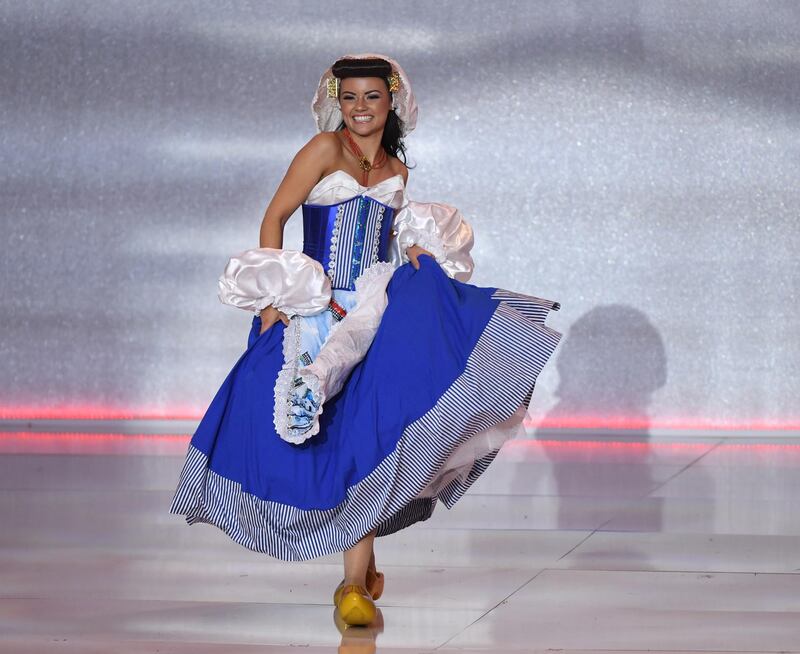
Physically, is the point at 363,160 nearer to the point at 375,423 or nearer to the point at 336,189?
the point at 336,189

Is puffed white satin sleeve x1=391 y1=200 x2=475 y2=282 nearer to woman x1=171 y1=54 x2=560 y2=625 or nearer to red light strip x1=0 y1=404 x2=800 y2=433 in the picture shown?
woman x1=171 y1=54 x2=560 y2=625

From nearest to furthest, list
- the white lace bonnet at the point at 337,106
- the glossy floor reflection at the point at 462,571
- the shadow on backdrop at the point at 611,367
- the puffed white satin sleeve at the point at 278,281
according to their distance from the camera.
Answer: the glossy floor reflection at the point at 462,571, the puffed white satin sleeve at the point at 278,281, the white lace bonnet at the point at 337,106, the shadow on backdrop at the point at 611,367

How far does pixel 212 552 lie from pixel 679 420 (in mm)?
3353

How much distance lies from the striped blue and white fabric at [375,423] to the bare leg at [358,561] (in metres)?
0.04

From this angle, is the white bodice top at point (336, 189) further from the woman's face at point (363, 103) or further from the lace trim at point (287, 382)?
the lace trim at point (287, 382)

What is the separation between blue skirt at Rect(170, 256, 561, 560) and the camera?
2467 millimetres

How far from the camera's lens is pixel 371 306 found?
268 centimetres

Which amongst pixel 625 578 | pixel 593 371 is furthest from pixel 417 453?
pixel 593 371

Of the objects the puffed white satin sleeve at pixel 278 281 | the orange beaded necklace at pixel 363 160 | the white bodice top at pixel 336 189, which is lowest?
the puffed white satin sleeve at pixel 278 281

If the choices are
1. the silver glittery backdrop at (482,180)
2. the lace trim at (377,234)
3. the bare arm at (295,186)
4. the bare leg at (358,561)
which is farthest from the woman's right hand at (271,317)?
the silver glittery backdrop at (482,180)

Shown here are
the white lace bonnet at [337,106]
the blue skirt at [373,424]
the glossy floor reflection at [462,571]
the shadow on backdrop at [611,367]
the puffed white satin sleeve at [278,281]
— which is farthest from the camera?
the shadow on backdrop at [611,367]

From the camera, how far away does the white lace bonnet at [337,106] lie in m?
2.91

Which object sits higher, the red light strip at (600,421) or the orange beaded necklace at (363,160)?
the orange beaded necklace at (363,160)

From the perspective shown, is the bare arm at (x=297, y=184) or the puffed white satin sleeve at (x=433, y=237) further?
the puffed white satin sleeve at (x=433, y=237)
